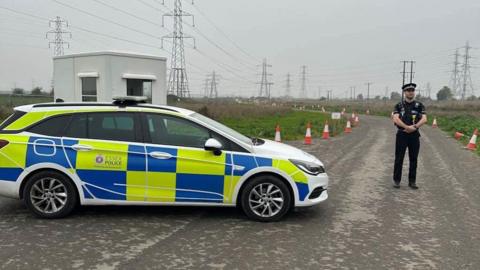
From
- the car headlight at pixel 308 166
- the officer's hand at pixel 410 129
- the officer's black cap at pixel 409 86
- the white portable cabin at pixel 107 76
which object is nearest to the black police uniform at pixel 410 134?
the officer's hand at pixel 410 129

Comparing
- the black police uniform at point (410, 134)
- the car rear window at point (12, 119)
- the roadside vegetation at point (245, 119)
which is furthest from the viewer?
the roadside vegetation at point (245, 119)

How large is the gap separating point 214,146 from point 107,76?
431 inches

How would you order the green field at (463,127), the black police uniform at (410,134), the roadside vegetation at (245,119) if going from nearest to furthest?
the black police uniform at (410,134)
the green field at (463,127)
the roadside vegetation at (245,119)

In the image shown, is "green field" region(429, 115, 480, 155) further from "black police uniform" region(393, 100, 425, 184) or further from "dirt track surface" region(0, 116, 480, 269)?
"dirt track surface" region(0, 116, 480, 269)

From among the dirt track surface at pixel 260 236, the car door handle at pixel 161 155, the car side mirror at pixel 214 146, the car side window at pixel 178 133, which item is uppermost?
the car side window at pixel 178 133

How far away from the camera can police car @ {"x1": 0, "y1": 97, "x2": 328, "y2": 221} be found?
223 inches

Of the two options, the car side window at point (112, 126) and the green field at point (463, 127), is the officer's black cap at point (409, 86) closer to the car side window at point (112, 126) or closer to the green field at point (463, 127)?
the car side window at point (112, 126)

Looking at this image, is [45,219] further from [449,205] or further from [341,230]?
[449,205]

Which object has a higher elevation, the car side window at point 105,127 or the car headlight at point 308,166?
the car side window at point 105,127

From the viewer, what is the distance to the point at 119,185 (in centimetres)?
570

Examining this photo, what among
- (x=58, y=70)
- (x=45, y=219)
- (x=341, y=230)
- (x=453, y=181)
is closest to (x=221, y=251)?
(x=341, y=230)

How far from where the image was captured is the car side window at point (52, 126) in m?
5.81

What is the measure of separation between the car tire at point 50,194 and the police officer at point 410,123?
5589 millimetres

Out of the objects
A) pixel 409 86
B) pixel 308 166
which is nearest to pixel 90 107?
pixel 308 166
